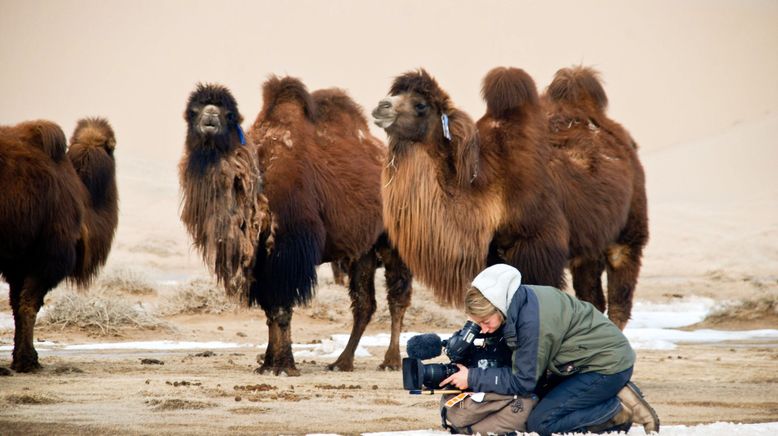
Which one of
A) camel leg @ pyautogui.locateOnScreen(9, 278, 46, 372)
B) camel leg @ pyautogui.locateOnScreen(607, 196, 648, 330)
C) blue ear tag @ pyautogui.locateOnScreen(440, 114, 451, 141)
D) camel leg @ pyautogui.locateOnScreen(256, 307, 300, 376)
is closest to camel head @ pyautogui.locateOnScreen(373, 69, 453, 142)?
blue ear tag @ pyautogui.locateOnScreen(440, 114, 451, 141)

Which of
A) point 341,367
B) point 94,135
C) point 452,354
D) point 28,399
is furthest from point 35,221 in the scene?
point 452,354

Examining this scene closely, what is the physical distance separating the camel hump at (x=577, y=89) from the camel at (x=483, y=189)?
1.16 m

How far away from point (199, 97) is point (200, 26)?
102636mm

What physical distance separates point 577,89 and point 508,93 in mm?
1942

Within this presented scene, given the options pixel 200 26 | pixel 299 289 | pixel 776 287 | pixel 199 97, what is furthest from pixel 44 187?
pixel 200 26

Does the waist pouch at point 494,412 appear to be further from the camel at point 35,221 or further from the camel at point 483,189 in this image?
the camel at point 35,221

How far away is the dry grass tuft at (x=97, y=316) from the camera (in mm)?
15742

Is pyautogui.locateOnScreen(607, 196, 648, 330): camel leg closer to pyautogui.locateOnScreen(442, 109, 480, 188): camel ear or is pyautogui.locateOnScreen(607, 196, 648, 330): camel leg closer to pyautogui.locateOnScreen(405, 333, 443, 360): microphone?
pyautogui.locateOnScreen(442, 109, 480, 188): camel ear

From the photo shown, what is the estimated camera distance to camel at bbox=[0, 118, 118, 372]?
1066 cm

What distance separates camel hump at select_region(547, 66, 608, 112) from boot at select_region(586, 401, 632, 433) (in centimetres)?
542

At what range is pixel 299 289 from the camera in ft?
35.9

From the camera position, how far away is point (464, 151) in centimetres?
927

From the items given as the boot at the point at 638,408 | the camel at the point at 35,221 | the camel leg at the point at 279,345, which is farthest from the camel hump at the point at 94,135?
the boot at the point at 638,408

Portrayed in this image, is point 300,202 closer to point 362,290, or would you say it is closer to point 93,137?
point 362,290
